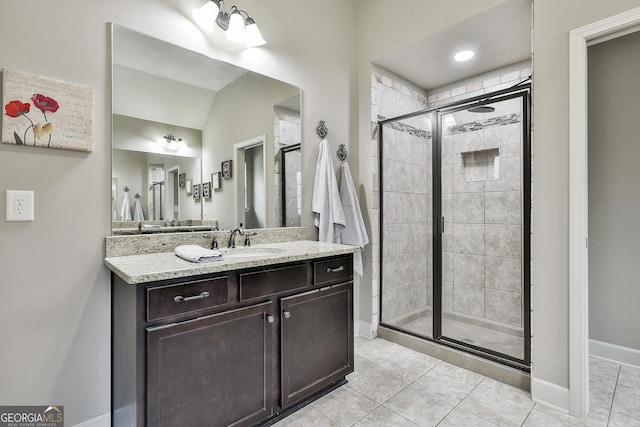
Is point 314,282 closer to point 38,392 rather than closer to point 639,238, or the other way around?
point 38,392

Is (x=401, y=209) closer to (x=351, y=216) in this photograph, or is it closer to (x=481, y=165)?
(x=351, y=216)

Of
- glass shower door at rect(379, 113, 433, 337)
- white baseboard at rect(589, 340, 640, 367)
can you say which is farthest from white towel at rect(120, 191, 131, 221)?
white baseboard at rect(589, 340, 640, 367)

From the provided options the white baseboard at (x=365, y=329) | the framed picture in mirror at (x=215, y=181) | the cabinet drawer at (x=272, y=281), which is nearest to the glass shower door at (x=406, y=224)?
the white baseboard at (x=365, y=329)

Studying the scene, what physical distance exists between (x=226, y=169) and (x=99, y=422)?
1.53 metres

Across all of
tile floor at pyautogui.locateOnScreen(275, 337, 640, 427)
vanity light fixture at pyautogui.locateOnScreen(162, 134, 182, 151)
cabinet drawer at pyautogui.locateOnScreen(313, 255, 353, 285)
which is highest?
vanity light fixture at pyautogui.locateOnScreen(162, 134, 182, 151)

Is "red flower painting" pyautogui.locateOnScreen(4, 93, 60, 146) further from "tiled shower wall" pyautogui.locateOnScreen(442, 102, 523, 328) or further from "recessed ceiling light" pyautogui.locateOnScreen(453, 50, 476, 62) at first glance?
"recessed ceiling light" pyautogui.locateOnScreen(453, 50, 476, 62)

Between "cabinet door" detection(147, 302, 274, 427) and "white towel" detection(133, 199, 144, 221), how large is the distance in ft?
2.48

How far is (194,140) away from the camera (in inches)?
80.0

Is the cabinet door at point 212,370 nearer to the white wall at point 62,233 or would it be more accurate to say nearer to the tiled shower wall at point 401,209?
the white wall at point 62,233

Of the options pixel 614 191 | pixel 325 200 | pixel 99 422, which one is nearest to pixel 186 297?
pixel 99 422

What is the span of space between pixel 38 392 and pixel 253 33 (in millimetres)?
2247

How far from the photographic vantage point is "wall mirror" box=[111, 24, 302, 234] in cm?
171

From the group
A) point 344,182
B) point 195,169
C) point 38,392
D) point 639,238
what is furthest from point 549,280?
point 38,392

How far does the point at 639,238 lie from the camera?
7.56 feet
